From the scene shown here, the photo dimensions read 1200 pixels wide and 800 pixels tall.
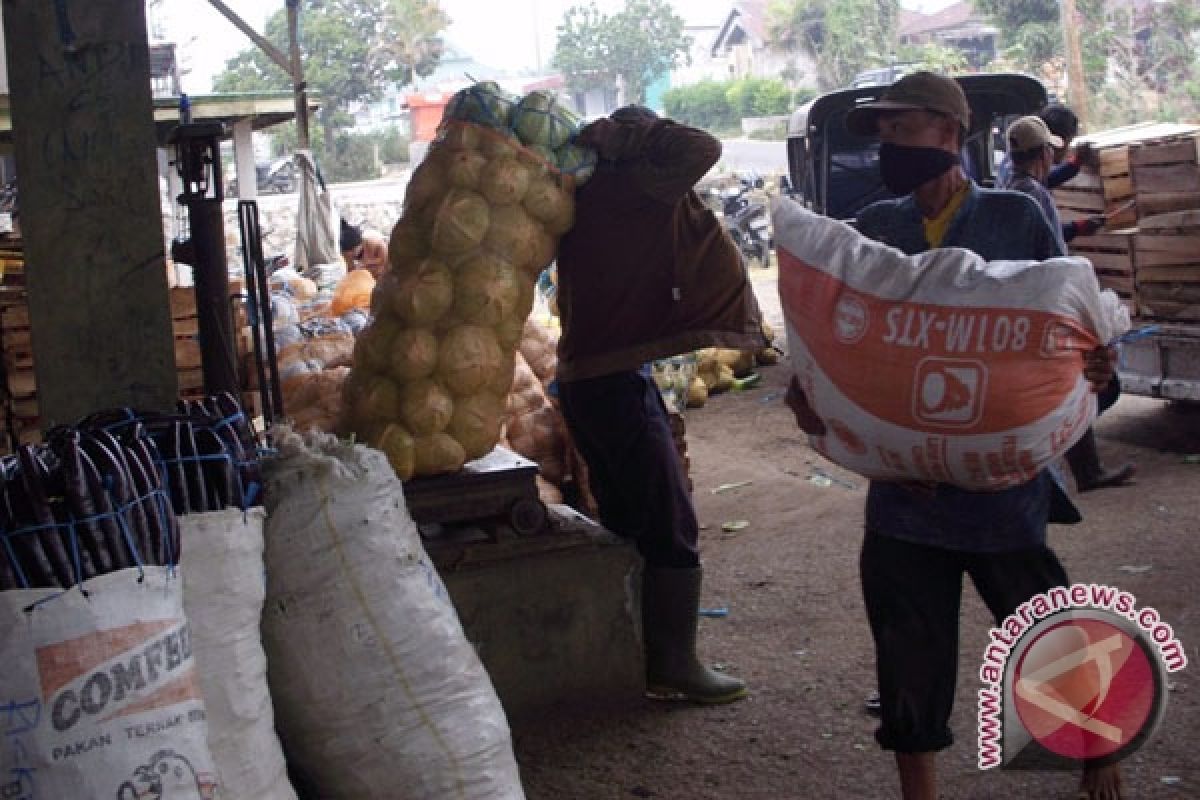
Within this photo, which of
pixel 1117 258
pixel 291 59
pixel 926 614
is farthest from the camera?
pixel 291 59

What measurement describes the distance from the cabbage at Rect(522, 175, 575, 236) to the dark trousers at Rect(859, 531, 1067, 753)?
1552 millimetres

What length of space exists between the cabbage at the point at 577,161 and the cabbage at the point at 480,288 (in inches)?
14.5

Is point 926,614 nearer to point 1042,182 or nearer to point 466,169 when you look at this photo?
point 466,169

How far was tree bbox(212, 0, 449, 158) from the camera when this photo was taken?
50.9 meters

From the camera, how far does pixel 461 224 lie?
4.17 meters

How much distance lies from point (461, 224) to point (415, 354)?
422 mm

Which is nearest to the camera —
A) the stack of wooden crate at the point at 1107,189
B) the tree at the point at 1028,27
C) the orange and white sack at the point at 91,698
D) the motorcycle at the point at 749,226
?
the orange and white sack at the point at 91,698

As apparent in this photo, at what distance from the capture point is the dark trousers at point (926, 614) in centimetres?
325

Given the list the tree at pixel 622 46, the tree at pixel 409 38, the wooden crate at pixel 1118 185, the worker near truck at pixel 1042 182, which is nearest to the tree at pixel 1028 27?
the tree at pixel 622 46

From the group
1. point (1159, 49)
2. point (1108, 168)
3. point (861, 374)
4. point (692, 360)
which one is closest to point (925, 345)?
point (861, 374)

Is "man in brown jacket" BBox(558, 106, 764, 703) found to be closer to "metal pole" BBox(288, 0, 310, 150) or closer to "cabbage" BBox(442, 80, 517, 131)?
"cabbage" BBox(442, 80, 517, 131)

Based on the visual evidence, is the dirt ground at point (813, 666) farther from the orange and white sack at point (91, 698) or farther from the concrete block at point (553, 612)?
the orange and white sack at point (91, 698)

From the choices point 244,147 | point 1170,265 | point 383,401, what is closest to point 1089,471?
point 1170,265

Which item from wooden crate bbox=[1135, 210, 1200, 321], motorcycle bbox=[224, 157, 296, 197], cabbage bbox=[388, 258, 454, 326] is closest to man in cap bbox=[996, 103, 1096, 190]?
wooden crate bbox=[1135, 210, 1200, 321]
